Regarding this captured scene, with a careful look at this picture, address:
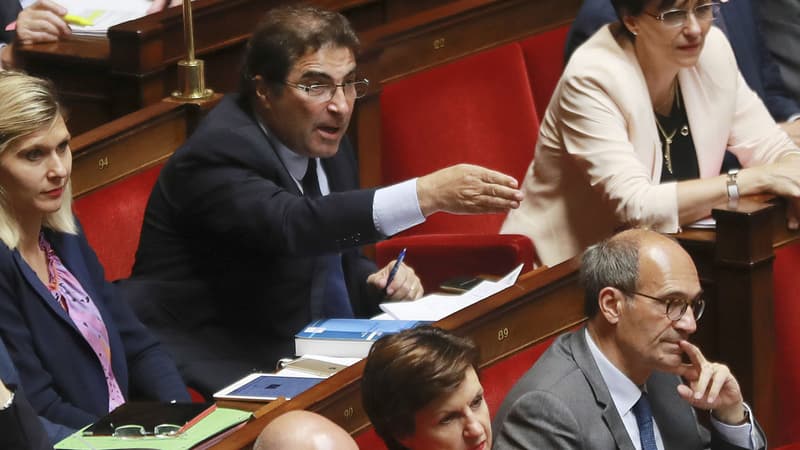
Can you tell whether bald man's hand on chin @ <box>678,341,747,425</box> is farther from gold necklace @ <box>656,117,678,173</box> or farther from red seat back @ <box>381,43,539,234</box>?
red seat back @ <box>381,43,539,234</box>

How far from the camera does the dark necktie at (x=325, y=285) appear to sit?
153 centimetres

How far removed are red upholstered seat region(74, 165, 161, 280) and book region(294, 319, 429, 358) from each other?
41 cm

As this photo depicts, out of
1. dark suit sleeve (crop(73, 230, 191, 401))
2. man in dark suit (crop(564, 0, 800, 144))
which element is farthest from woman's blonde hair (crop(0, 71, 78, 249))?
man in dark suit (crop(564, 0, 800, 144))

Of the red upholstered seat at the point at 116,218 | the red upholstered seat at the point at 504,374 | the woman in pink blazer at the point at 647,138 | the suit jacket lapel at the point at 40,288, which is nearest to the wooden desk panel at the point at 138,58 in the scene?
the red upholstered seat at the point at 116,218

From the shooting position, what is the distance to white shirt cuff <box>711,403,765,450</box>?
4.34 ft

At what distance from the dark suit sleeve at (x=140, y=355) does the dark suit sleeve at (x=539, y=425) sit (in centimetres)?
35

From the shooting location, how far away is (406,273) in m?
1.60

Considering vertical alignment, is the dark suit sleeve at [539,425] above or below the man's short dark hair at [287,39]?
below

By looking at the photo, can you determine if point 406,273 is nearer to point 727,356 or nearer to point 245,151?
point 245,151

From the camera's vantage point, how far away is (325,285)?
155cm

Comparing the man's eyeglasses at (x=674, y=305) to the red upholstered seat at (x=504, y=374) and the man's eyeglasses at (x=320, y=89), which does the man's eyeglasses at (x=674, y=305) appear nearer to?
the red upholstered seat at (x=504, y=374)

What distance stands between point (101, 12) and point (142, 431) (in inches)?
40.5

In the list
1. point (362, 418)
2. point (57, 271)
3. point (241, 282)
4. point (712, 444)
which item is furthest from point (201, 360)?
point (712, 444)

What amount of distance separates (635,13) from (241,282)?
540 mm
